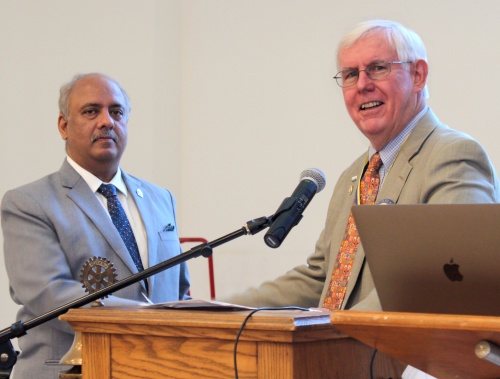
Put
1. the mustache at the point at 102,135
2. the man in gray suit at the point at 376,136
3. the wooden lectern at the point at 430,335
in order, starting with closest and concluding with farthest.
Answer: the wooden lectern at the point at 430,335 < the man in gray suit at the point at 376,136 < the mustache at the point at 102,135

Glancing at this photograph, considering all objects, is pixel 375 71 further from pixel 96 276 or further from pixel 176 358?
pixel 176 358

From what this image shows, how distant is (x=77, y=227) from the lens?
10.6 feet

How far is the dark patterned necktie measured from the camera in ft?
11.0

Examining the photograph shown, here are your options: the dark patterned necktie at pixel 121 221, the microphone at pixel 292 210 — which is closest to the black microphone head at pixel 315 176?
the microphone at pixel 292 210

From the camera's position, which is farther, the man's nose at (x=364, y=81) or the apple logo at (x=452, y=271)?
the man's nose at (x=364, y=81)

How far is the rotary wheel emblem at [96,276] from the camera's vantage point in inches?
86.7

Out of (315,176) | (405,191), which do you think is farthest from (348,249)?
(315,176)

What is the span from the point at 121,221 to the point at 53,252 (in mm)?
361

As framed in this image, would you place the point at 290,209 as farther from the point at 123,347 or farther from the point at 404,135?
the point at 404,135

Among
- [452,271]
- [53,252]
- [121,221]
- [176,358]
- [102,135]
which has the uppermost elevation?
[102,135]

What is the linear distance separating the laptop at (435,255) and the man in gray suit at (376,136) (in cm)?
107

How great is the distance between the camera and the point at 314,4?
5574 mm

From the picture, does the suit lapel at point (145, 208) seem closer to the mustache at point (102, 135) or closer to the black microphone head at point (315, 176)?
the mustache at point (102, 135)

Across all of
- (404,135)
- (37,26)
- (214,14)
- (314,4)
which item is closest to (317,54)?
(314,4)
